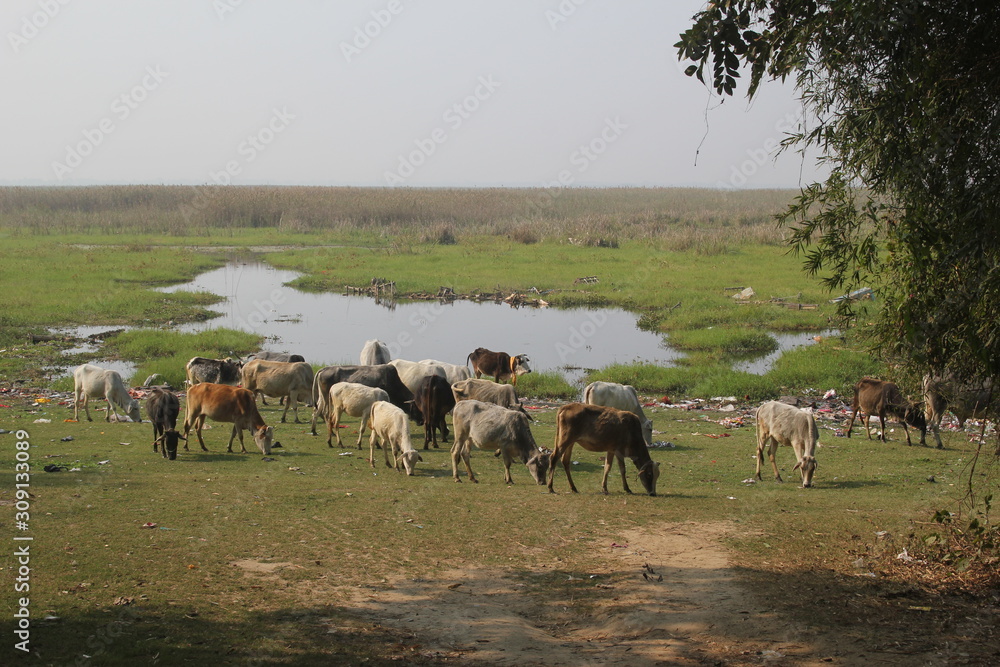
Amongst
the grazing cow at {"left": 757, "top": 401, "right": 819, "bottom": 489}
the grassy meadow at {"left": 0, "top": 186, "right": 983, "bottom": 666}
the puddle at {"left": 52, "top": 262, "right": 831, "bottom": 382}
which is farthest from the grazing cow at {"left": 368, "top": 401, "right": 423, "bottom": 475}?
the puddle at {"left": 52, "top": 262, "right": 831, "bottom": 382}

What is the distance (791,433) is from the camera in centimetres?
1166

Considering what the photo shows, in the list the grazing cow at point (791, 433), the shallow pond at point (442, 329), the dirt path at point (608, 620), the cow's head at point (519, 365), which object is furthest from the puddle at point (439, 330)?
the dirt path at point (608, 620)

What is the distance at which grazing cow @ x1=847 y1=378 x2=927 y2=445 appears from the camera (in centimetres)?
1414

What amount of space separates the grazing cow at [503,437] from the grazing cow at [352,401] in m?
2.33

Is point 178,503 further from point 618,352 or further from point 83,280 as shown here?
point 83,280

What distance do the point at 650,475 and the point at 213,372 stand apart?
388 inches

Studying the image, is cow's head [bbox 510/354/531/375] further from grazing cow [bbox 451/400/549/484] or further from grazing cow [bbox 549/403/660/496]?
grazing cow [bbox 549/403/660/496]

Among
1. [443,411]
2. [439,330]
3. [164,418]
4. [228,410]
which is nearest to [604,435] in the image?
[443,411]

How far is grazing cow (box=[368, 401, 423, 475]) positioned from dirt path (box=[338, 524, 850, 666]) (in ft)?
13.5

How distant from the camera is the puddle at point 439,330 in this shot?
76.3 ft

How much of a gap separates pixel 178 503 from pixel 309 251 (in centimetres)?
3792

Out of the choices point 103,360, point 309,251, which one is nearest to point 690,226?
point 309,251

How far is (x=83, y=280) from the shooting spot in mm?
31906

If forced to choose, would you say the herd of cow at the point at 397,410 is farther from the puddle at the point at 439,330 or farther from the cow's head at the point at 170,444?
the puddle at the point at 439,330
